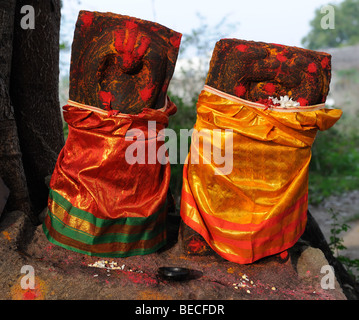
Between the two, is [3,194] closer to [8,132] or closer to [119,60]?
[8,132]

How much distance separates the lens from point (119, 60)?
2.42 metres

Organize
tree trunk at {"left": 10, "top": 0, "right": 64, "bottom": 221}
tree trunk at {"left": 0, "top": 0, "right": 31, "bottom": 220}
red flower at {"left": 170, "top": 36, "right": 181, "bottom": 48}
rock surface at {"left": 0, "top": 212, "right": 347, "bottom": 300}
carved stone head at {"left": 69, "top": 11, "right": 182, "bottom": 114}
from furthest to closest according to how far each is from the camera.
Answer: tree trunk at {"left": 10, "top": 0, "right": 64, "bottom": 221}, tree trunk at {"left": 0, "top": 0, "right": 31, "bottom": 220}, red flower at {"left": 170, "top": 36, "right": 181, "bottom": 48}, carved stone head at {"left": 69, "top": 11, "right": 182, "bottom": 114}, rock surface at {"left": 0, "top": 212, "right": 347, "bottom": 300}

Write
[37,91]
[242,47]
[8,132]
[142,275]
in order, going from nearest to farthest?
[142,275], [242,47], [8,132], [37,91]

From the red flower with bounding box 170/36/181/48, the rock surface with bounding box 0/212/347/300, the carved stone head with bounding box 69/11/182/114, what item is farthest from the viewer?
the red flower with bounding box 170/36/181/48

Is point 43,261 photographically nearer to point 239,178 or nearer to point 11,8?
point 239,178

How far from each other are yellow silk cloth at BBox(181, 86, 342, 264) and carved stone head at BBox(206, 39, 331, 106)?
0.07 metres

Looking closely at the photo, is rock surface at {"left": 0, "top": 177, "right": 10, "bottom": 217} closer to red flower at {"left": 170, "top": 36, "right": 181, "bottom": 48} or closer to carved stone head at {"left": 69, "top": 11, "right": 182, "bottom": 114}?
carved stone head at {"left": 69, "top": 11, "right": 182, "bottom": 114}

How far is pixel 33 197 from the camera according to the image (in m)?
3.12

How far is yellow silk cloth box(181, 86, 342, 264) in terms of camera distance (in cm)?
244

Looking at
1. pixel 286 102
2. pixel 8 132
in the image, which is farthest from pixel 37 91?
pixel 286 102

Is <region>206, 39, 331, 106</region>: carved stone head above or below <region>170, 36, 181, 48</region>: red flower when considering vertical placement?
below

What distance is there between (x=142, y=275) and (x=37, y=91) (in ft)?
5.46

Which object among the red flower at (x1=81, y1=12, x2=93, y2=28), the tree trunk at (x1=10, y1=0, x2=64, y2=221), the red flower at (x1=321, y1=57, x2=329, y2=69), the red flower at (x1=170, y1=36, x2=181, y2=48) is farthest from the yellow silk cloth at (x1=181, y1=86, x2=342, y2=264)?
the tree trunk at (x1=10, y1=0, x2=64, y2=221)

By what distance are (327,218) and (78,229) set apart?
4143 mm
